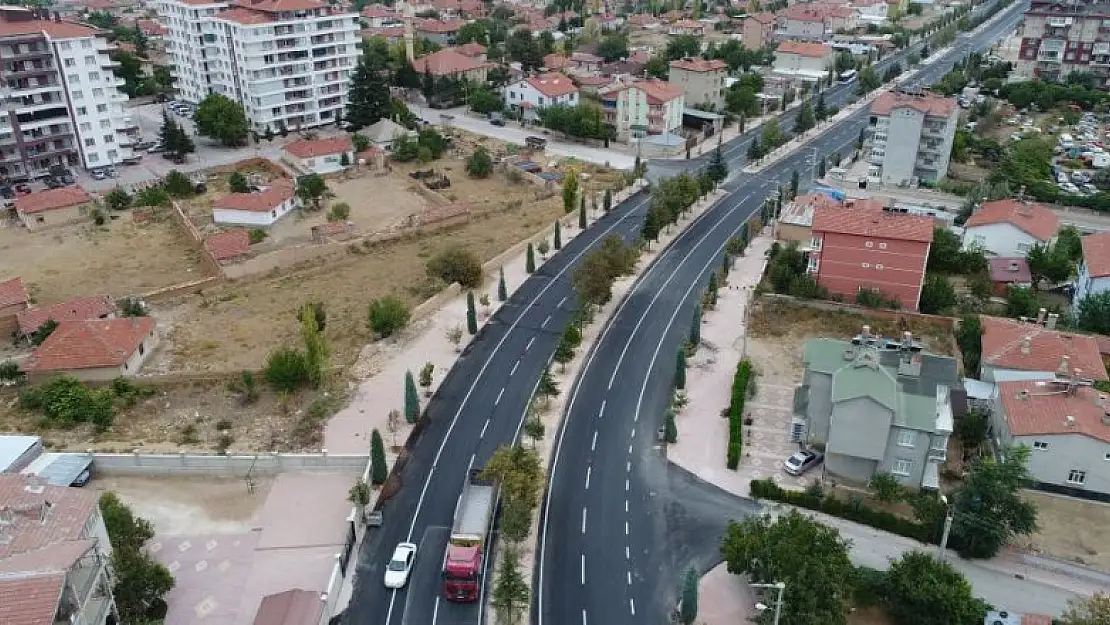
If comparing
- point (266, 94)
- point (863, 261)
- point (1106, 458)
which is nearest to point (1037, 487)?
point (1106, 458)

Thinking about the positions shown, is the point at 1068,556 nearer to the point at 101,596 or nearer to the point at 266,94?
the point at 101,596

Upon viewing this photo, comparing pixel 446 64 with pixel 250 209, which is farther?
pixel 446 64

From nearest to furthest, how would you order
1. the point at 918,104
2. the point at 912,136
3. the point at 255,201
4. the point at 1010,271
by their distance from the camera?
the point at 1010,271
the point at 255,201
the point at 918,104
the point at 912,136

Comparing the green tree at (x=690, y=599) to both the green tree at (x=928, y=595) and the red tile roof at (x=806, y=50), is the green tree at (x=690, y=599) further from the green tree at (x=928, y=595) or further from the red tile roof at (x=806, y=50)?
the red tile roof at (x=806, y=50)

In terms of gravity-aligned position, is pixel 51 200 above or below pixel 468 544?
above

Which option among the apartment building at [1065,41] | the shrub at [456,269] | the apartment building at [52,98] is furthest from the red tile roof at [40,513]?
the apartment building at [1065,41]

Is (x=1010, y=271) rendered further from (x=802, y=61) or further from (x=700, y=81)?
(x=802, y=61)

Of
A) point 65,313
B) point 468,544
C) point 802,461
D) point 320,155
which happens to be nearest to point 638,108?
point 320,155
